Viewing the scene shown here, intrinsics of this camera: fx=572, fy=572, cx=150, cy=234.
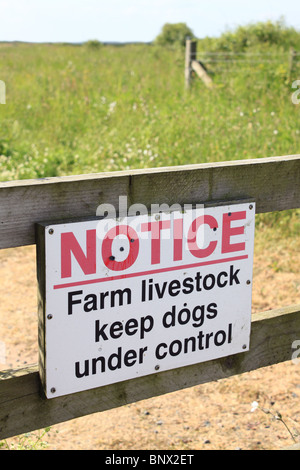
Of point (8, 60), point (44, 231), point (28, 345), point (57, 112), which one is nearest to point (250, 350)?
point (44, 231)

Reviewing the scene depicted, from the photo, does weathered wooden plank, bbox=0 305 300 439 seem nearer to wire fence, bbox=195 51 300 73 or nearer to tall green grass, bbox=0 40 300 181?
tall green grass, bbox=0 40 300 181

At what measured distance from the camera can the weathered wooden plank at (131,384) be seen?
153 centimetres

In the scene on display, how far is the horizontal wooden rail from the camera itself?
1462 millimetres

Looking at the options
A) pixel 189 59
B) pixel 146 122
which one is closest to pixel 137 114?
pixel 146 122

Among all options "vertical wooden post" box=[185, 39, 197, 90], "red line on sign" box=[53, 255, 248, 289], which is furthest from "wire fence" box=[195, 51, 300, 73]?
"red line on sign" box=[53, 255, 248, 289]

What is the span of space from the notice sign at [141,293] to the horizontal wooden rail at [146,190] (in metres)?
0.05

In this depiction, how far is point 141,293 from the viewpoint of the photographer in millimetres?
1623

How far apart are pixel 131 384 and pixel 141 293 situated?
276mm

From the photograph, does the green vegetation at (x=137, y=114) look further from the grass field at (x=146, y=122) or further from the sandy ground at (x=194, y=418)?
the sandy ground at (x=194, y=418)

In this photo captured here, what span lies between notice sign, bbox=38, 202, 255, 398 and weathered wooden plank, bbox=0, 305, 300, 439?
36 millimetres

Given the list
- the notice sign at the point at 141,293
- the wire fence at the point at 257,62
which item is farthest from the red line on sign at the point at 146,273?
the wire fence at the point at 257,62

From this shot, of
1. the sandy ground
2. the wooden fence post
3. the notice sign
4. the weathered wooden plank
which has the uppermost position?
the wooden fence post

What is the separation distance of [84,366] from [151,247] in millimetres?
378

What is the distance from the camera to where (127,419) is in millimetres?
2896
